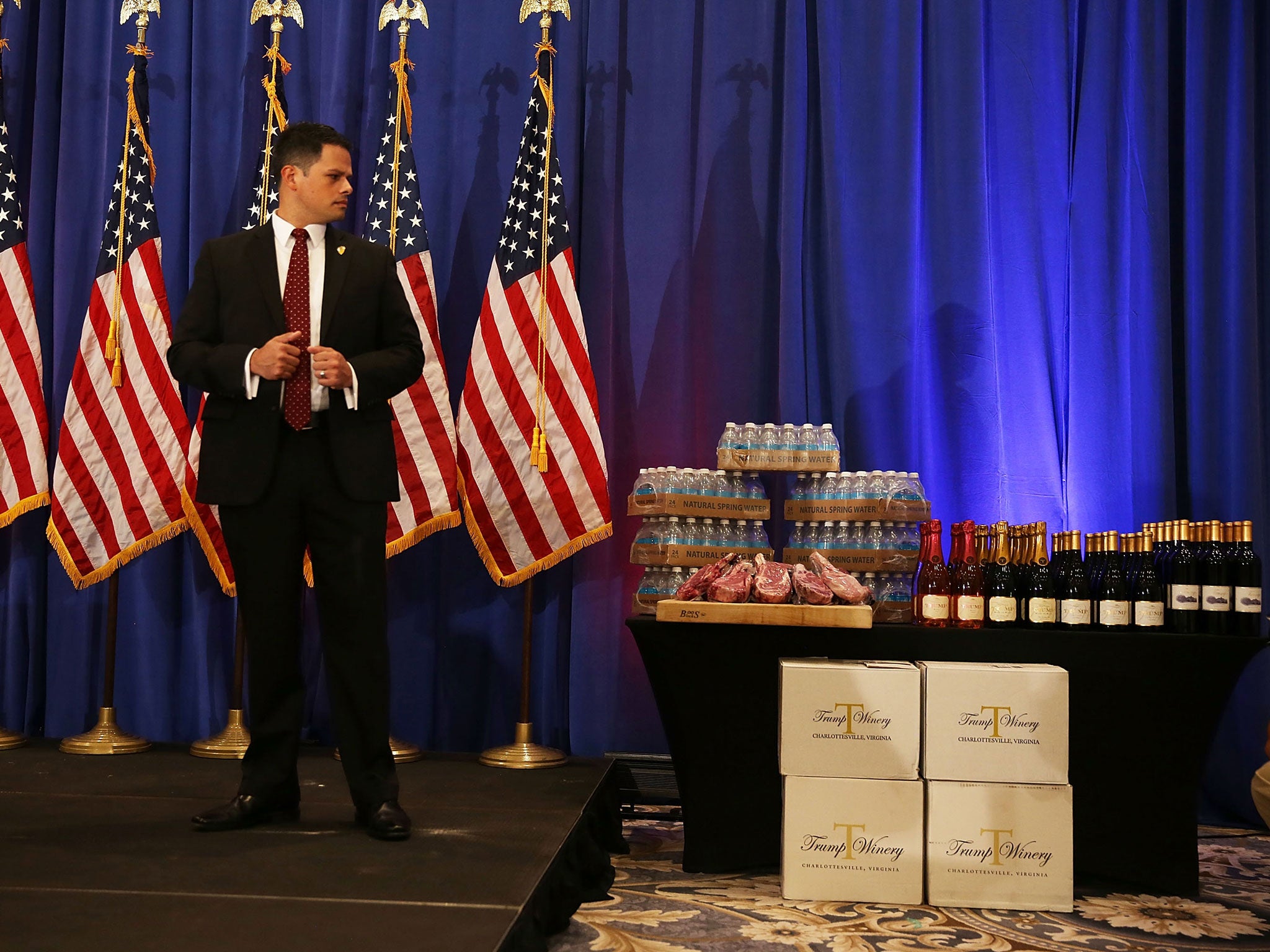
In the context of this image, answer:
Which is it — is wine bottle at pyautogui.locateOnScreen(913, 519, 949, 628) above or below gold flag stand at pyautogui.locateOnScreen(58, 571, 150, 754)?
above

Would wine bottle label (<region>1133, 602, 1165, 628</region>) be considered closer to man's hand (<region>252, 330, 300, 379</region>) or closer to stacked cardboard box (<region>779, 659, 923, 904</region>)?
stacked cardboard box (<region>779, 659, 923, 904</region>)

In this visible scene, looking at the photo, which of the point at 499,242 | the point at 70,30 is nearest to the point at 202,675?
the point at 499,242

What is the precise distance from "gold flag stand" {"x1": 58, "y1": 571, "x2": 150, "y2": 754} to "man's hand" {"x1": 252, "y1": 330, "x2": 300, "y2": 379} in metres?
2.04

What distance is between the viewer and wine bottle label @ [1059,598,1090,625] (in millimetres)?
3162

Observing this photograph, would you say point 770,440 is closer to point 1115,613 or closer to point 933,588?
point 933,588

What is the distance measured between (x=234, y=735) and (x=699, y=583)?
6.10 feet

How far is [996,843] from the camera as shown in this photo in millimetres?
2863

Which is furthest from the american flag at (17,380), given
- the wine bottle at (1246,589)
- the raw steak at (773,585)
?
the wine bottle at (1246,589)

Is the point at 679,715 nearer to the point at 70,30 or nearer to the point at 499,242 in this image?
the point at 499,242

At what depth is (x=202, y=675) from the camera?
438cm

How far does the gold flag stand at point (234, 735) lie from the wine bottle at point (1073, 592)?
259 centimetres

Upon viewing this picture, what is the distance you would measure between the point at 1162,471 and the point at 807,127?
177cm

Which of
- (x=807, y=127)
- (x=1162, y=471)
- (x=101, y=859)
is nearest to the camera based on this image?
(x=101, y=859)

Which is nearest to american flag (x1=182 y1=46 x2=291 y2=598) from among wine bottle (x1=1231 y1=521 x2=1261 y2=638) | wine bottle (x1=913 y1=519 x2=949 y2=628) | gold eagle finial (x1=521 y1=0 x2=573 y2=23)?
gold eagle finial (x1=521 y1=0 x2=573 y2=23)
